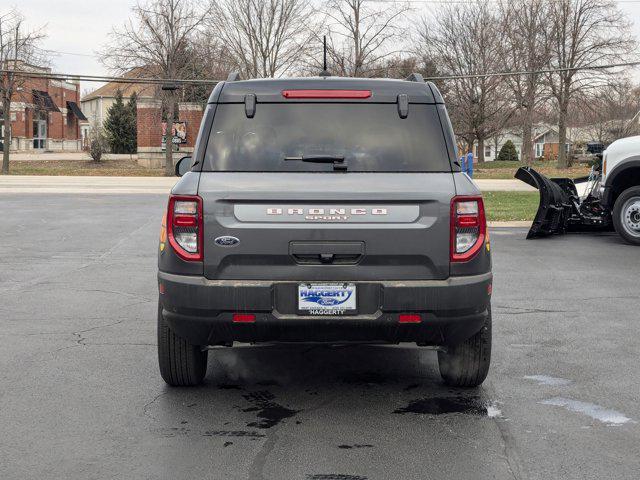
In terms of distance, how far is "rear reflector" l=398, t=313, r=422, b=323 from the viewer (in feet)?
15.5

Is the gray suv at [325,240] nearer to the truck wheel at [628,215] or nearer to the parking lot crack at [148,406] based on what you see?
the parking lot crack at [148,406]

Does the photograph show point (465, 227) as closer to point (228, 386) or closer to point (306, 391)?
point (306, 391)

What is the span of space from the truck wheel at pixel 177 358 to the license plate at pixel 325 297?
1002 millimetres

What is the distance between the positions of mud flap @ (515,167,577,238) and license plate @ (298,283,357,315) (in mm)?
9544

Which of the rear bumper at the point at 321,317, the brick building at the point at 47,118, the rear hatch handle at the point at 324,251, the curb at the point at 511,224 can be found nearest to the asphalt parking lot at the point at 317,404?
the rear bumper at the point at 321,317

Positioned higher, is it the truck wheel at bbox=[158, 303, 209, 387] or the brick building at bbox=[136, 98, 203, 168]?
the brick building at bbox=[136, 98, 203, 168]

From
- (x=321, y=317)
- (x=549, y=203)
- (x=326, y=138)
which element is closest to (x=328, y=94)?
(x=326, y=138)

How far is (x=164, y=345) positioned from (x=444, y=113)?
2.27 m

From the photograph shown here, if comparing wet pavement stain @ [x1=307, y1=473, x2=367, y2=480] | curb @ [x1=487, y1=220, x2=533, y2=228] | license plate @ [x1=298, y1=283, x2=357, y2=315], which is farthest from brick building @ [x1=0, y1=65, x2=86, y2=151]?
wet pavement stain @ [x1=307, y1=473, x2=367, y2=480]

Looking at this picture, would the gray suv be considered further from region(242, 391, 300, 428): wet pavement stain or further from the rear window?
region(242, 391, 300, 428): wet pavement stain

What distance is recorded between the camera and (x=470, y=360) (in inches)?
211

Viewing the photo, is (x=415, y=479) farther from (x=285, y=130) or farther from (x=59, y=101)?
(x=59, y=101)

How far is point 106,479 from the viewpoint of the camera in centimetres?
392

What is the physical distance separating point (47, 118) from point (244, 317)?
7705 cm
